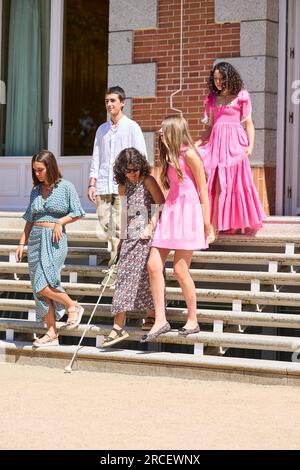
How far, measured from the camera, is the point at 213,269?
33.2 ft

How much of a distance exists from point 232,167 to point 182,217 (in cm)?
131

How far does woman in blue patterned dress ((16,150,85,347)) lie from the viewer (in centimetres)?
919

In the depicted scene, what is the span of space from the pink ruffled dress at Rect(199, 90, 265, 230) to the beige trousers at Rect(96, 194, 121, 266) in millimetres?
886

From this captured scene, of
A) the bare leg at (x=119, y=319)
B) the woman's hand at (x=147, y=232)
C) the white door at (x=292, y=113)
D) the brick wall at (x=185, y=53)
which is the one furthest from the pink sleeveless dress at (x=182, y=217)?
the white door at (x=292, y=113)

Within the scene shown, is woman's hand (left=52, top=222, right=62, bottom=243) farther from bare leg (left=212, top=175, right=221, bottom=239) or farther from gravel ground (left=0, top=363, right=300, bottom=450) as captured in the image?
bare leg (left=212, top=175, right=221, bottom=239)

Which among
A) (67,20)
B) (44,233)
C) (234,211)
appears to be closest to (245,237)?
(234,211)

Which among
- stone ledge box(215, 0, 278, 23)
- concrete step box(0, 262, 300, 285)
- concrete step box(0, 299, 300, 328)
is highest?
stone ledge box(215, 0, 278, 23)

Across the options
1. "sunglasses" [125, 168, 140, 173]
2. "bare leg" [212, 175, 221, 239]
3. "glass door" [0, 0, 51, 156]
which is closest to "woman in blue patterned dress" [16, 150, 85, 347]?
"sunglasses" [125, 168, 140, 173]

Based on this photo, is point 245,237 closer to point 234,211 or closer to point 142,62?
point 234,211

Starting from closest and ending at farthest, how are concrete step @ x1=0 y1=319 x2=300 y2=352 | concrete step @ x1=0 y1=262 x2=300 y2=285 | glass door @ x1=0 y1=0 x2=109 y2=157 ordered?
concrete step @ x1=0 y1=319 x2=300 y2=352, concrete step @ x1=0 y1=262 x2=300 y2=285, glass door @ x1=0 y1=0 x2=109 y2=157

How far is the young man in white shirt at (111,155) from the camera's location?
9734 mm

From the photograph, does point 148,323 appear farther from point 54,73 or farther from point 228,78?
point 54,73

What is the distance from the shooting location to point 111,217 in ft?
32.0

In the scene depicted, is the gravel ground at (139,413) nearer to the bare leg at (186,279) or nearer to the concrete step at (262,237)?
the bare leg at (186,279)
